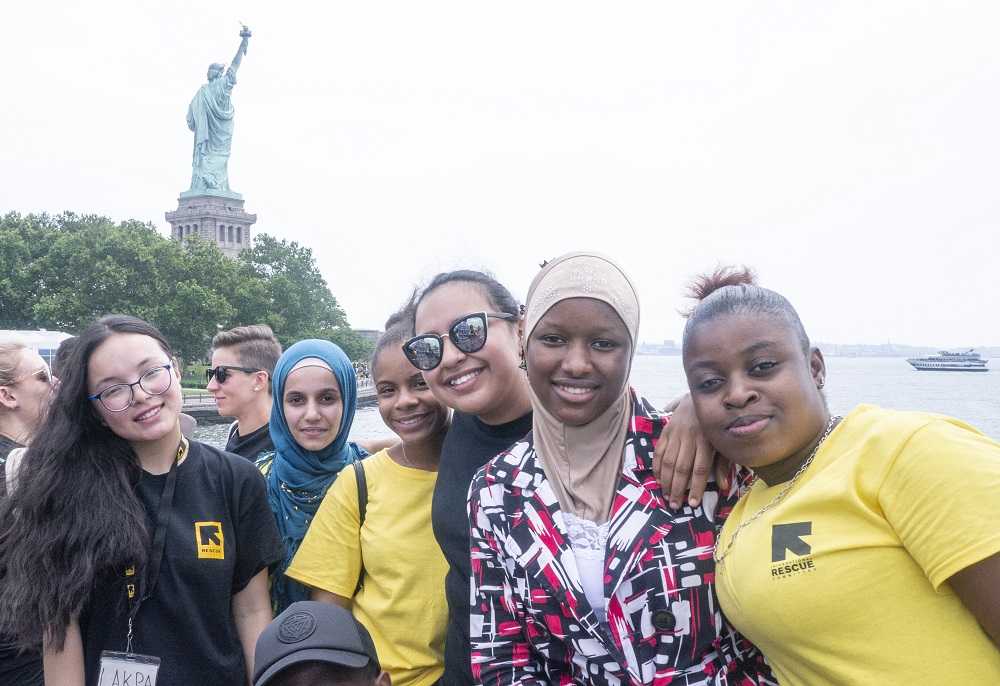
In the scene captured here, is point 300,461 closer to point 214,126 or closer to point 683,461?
point 683,461

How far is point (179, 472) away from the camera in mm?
2580

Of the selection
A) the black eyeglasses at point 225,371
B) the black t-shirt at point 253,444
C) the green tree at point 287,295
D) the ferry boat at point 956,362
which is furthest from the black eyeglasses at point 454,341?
the ferry boat at point 956,362

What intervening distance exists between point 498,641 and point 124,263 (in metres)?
39.4

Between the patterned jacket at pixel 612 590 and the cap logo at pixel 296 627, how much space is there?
0.48 m

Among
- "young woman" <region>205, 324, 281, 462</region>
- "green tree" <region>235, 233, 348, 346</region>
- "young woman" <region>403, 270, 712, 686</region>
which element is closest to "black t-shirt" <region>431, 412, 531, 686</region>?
"young woman" <region>403, 270, 712, 686</region>

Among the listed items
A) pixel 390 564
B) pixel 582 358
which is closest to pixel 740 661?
pixel 582 358

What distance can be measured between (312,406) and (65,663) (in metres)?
1.32

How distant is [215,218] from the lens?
164ft

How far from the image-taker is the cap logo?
1799mm

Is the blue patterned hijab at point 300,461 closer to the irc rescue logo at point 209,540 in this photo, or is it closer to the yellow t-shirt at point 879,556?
the irc rescue logo at point 209,540

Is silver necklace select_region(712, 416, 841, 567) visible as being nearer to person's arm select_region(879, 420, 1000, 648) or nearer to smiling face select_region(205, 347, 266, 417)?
person's arm select_region(879, 420, 1000, 648)

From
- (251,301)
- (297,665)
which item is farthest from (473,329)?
(251,301)

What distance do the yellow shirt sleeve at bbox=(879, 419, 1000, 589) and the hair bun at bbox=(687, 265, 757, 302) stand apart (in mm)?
766

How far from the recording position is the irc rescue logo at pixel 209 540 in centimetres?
248
